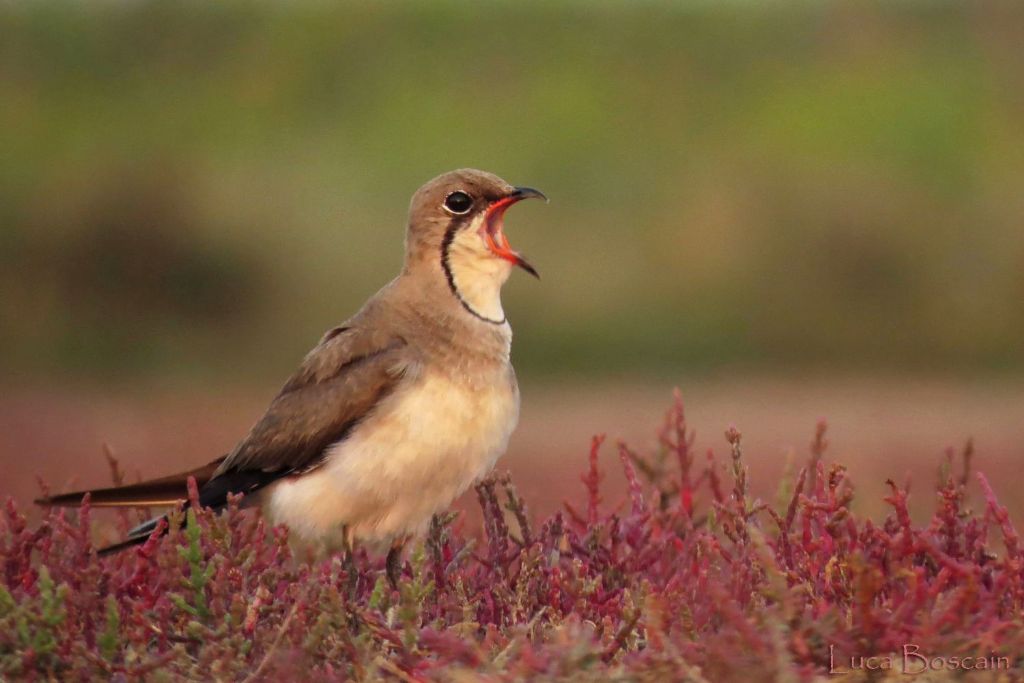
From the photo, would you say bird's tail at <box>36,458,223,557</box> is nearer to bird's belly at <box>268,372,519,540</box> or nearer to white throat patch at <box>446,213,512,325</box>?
bird's belly at <box>268,372,519,540</box>

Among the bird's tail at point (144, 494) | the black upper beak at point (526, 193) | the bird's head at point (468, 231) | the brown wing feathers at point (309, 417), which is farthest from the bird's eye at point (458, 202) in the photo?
the bird's tail at point (144, 494)

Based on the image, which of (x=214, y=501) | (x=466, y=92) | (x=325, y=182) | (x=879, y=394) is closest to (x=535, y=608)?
(x=214, y=501)

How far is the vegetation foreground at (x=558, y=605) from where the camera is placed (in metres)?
3.08

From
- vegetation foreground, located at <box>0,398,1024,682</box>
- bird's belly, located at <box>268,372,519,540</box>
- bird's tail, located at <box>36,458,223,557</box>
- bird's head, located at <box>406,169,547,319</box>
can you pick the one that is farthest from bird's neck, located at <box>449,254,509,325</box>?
bird's tail, located at <box>36,458,223,557</box>

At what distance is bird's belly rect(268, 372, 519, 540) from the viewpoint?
5.05 m

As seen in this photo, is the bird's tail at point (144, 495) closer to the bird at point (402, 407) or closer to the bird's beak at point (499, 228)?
the bird at point (402, 407)

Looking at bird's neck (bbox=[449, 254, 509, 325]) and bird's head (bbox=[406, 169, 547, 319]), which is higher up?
bird's head (bbox=[406, 169, 547, 319])

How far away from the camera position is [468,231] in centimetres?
551

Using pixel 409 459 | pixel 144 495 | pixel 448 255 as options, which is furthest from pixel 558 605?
pixel 448 255

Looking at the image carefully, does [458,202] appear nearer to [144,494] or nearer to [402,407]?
[402,407]

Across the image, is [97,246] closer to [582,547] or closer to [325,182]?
[325,182]

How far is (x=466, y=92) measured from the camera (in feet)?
57.2

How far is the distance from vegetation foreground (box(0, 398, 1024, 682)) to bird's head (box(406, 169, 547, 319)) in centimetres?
120

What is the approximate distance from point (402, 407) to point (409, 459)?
0.64 ft
